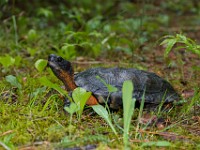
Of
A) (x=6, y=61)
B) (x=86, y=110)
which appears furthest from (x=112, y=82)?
(x=6, y=61)

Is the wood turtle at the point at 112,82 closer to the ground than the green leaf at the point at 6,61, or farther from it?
closer to the ground

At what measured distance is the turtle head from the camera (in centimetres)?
290

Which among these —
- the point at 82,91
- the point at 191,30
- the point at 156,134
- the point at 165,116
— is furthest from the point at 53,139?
the point at 191,30

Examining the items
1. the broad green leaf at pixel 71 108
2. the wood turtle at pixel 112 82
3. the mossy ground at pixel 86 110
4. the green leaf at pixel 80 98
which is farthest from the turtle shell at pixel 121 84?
the broad green leaf at pixel 71 108

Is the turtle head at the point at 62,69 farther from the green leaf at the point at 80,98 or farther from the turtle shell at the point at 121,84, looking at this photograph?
the green leaf at the point at 80,98

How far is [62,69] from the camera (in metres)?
2.93

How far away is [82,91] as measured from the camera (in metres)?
2.54

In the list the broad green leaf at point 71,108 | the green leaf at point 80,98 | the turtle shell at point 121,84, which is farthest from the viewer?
the turtle shell at point 121,84

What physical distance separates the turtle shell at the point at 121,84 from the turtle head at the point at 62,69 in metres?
0.07

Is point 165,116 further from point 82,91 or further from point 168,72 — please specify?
point 168,72

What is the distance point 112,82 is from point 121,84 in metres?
0.08

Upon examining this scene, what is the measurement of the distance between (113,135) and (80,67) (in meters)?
2.03

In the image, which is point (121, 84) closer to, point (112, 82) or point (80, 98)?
point (112, 82)

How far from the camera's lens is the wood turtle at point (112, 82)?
282 cm
